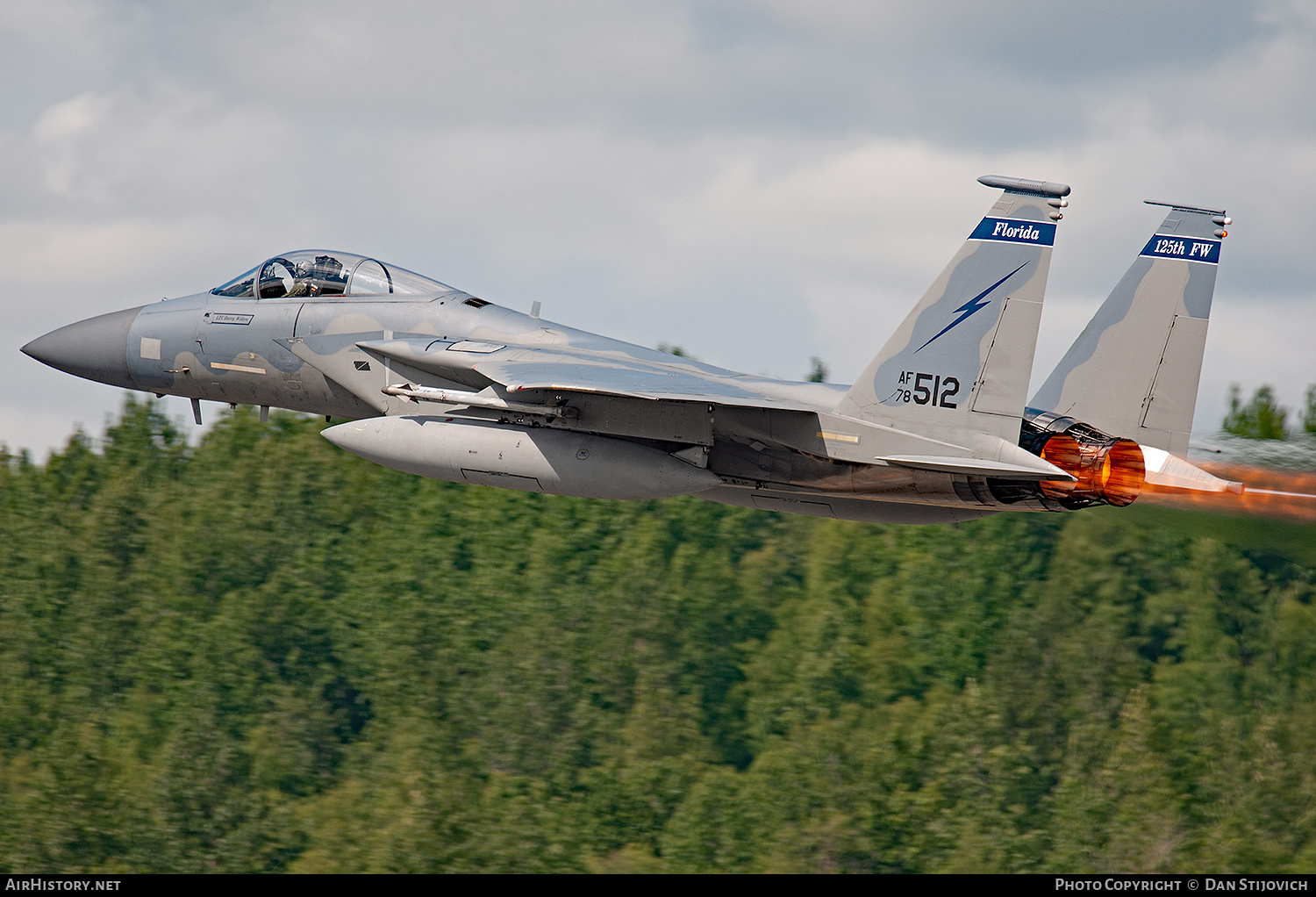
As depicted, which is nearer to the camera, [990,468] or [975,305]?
[990,468]

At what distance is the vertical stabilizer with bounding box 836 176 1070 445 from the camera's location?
1179 cm

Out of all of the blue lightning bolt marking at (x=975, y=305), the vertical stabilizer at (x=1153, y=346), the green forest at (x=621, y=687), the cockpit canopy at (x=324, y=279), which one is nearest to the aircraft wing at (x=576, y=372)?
the cockpit canopy at (x=324, y=279)

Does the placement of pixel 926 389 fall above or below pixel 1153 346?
below

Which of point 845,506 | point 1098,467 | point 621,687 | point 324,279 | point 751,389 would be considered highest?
point 324,279

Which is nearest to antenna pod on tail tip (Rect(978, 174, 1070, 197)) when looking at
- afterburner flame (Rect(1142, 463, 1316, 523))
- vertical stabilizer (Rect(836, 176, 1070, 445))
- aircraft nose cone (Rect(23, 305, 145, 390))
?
vertical stabilizer (Rect(836, 176, 1070, 445))

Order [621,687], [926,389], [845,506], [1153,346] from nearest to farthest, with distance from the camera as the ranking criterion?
[926,389]
[1153,346]
[845,506]
[621,687]

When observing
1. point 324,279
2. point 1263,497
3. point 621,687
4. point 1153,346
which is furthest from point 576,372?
point 621,687

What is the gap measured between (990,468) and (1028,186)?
2516mm

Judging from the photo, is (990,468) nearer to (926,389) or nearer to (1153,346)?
(926,389)

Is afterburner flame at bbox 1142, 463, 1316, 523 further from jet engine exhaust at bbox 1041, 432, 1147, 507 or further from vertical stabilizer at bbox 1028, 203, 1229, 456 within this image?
jet engine exhaust at bbox 1041, 432, 1147, 507

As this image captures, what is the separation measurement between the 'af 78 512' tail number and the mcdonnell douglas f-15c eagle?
2 centimetres

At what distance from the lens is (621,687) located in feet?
150
